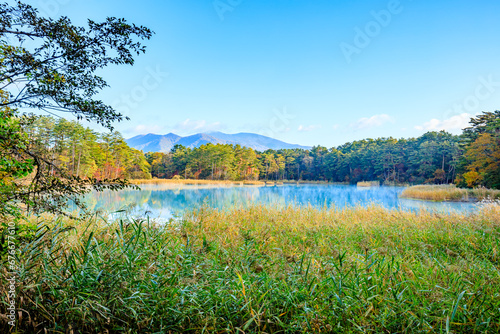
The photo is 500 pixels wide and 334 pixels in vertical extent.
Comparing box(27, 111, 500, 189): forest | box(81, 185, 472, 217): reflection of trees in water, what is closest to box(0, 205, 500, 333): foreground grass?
box(81, 185, 472, 217): reflection of trees in water

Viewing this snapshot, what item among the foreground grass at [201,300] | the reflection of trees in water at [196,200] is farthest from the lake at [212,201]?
the foreground grass at [201,300]

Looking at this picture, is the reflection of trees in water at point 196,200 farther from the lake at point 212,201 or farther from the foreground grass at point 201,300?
the foreground grass at point 201,300

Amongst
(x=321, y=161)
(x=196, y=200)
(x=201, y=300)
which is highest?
(x=321, y=161)

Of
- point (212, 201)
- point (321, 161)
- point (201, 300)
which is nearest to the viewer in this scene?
point (201, 300)

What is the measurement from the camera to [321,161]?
5409 centimetres

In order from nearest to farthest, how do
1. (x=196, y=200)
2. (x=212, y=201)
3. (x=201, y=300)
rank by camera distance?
1. (x=201, y=300)
2. (x=212, y=201)
3. (x=196, y=200)

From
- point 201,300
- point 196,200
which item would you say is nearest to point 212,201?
point 196,200

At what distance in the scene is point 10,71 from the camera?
2285 millimetres

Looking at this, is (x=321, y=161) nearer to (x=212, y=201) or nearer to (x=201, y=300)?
(x=212, y=201)

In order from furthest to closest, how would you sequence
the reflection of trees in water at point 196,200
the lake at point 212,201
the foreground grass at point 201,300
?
the reflection of trees in water at point 196,200
the lake at point 212,201
the foreground grass at point 201,300

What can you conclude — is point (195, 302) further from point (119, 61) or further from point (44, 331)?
point (119, 61)

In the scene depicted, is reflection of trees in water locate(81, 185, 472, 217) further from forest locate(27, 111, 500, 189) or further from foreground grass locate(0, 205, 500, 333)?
forest locate(27, 111, 500, 189)

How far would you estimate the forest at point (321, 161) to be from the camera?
2127 cm

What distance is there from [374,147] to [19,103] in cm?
4985
